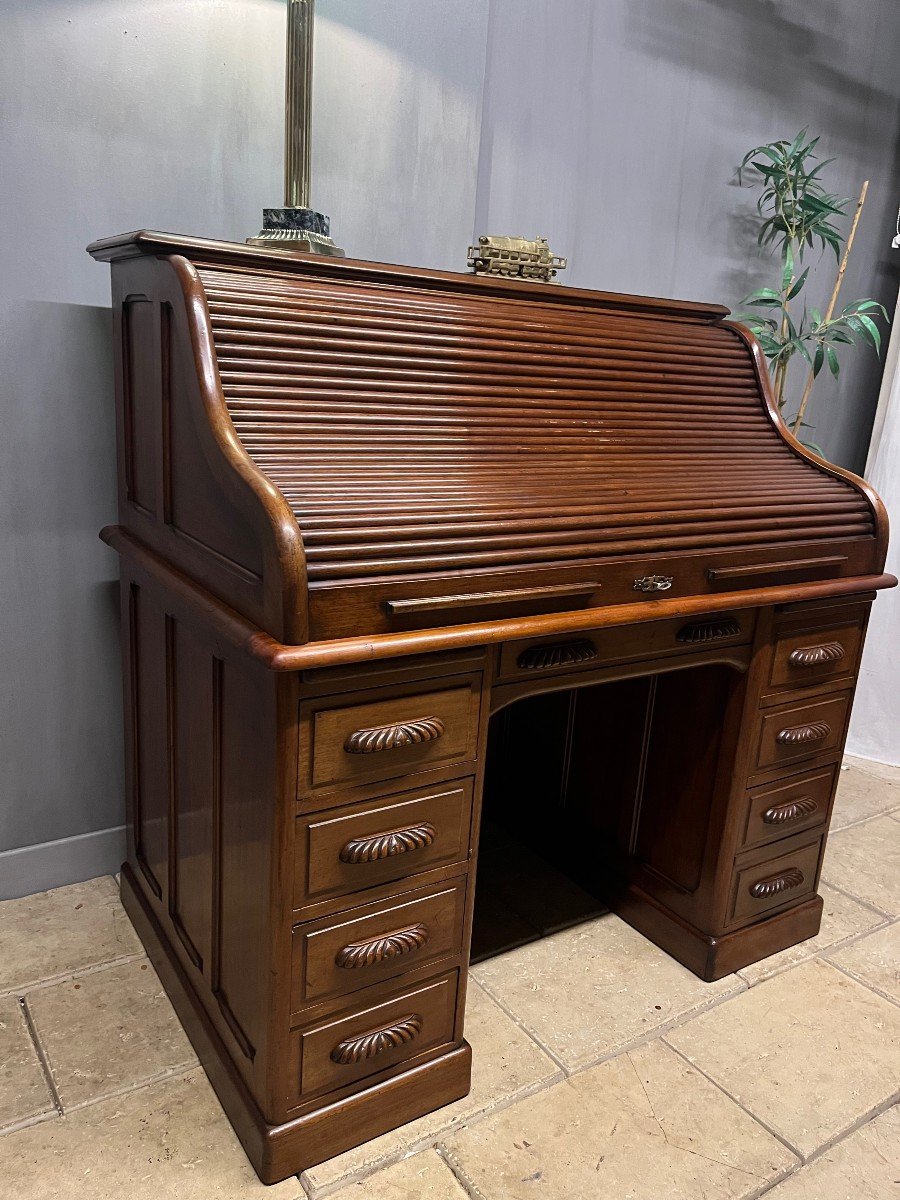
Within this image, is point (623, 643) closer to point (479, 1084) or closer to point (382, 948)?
point (382, 948)

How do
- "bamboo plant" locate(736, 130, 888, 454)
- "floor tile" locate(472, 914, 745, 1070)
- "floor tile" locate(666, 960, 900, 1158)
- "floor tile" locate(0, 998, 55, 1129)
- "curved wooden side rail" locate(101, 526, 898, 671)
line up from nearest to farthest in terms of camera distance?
"curved wooden side rail" locate(101, 526, 898, 671) < "floor tile" locate(0, 998, 55, 1129) < "floor tile" locate(666, 960, 900, 1158) < "floor tile" locate(472, 914, 745, 1070) < "bamboo plant" locate(736, 130, 888, 454)

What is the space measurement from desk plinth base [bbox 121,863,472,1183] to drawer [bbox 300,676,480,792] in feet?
1.89

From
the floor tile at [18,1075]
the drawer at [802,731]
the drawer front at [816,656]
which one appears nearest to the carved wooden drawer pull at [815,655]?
the drawer front at [816,656]

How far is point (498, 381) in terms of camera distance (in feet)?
5.62

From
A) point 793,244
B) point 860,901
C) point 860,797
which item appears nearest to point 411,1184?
point 860,901

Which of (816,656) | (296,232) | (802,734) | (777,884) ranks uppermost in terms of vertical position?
(296,232)

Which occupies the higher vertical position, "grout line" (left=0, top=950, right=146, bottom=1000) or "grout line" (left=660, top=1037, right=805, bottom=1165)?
"grout line" (left=0, top=950, right=146, bottom=1000)

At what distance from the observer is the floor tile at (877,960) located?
2.06 meters

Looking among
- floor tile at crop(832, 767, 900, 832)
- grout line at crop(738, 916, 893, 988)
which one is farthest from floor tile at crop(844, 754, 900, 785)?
grout line at crop(738, 916, 893, 988)

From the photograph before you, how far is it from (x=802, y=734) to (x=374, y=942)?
104 centimetres

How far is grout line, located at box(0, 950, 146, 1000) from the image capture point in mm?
1844

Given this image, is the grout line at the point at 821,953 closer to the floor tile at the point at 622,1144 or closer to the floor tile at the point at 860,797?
the floor tile at the point at 622,1144

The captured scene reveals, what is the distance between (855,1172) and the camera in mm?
1565

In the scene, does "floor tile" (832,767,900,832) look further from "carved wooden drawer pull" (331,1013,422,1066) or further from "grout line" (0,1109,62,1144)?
"grout line" (0,1109,62,1144)
